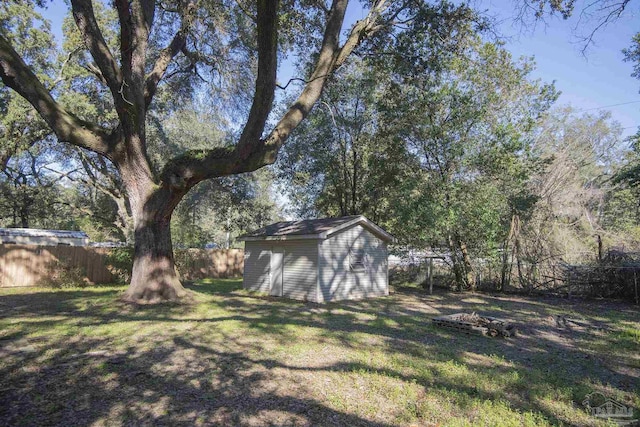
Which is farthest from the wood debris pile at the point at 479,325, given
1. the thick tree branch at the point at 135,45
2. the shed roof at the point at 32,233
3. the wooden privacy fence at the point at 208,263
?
the shed roof at the point at 32,233

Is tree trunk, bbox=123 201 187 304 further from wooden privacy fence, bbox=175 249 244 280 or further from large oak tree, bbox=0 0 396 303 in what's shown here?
wooden privacy fence, bbox=175 249 244 280

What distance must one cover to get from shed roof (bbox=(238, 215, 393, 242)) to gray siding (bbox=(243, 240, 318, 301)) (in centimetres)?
33

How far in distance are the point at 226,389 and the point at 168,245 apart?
23.6 feet

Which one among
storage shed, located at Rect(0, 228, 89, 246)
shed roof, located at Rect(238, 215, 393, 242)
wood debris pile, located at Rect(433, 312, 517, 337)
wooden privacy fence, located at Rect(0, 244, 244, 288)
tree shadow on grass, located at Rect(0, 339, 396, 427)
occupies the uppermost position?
shed roof, located at Rect(238, 215, 393, 242)

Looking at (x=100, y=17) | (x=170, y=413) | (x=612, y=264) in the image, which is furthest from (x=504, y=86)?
(x=100, y=17)

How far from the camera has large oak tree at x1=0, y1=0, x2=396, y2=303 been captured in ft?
28.5

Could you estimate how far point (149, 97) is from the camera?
12.2 m

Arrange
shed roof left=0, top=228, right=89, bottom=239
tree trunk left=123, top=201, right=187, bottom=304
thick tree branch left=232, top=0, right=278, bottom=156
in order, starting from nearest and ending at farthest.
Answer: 1. thick tree branch left=232, top=0, right=278, bottom=156
2. tree trunk left=123, top=201, right=187, bottom=304
3. shed roof left=0, top=228, right=89, bottom=239

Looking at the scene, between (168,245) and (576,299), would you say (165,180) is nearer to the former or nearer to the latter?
(168,245)

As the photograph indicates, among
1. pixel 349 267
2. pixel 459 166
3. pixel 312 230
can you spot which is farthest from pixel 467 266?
pixel 312 230

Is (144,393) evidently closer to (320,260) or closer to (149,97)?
(320,260)

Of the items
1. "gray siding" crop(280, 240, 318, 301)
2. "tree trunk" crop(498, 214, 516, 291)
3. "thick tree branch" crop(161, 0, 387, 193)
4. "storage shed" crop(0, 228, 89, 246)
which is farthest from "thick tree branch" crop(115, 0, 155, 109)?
"tree trunk" crop(498, 214, 516, 291)

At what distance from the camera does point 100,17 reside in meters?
18.7

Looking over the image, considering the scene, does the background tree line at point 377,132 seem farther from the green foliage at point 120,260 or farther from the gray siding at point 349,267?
the green foliage at point 120,260
